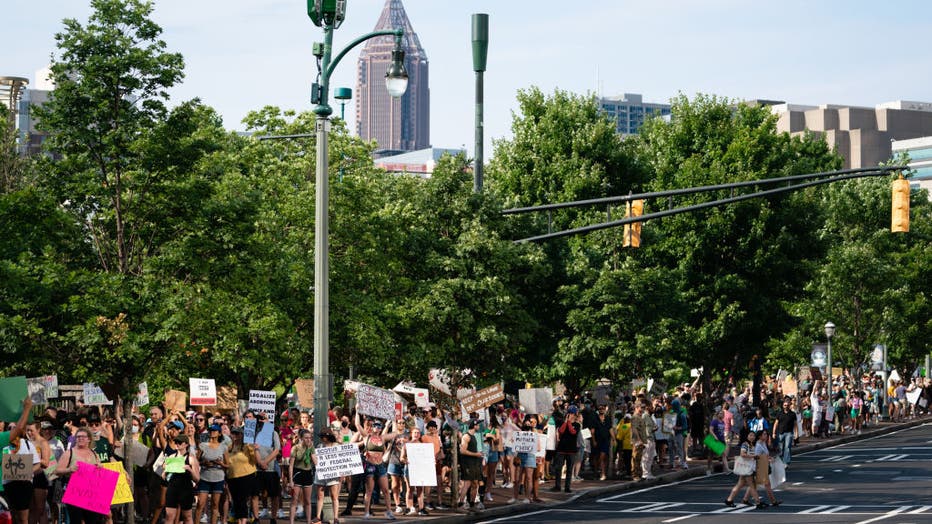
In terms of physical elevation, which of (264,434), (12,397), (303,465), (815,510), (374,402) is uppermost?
(12,397)

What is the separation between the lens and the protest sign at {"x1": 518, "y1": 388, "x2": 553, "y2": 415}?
3303cm

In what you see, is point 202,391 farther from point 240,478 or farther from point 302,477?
point 240,478

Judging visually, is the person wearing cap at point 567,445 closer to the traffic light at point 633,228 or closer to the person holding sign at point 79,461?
the traffic light at point 633,228

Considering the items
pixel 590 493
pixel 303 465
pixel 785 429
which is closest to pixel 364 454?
pixel 303 465

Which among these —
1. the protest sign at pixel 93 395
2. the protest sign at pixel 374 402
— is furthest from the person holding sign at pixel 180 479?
the protest sign at pixel 93 395

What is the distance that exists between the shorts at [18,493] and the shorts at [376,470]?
→ 7041 millimetres

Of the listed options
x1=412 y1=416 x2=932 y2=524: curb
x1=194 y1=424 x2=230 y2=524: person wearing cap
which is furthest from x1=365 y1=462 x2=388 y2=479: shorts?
x1=194 y1=424 x2=230 y2=524: person wearing cap

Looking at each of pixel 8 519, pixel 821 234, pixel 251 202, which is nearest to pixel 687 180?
Result: pixel 821 234

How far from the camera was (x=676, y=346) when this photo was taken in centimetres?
3606

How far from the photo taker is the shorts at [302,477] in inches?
868

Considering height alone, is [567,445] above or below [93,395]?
below

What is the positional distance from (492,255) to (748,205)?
60.8ft

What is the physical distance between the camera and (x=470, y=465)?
84.3 feet

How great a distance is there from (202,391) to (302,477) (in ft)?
20.4
